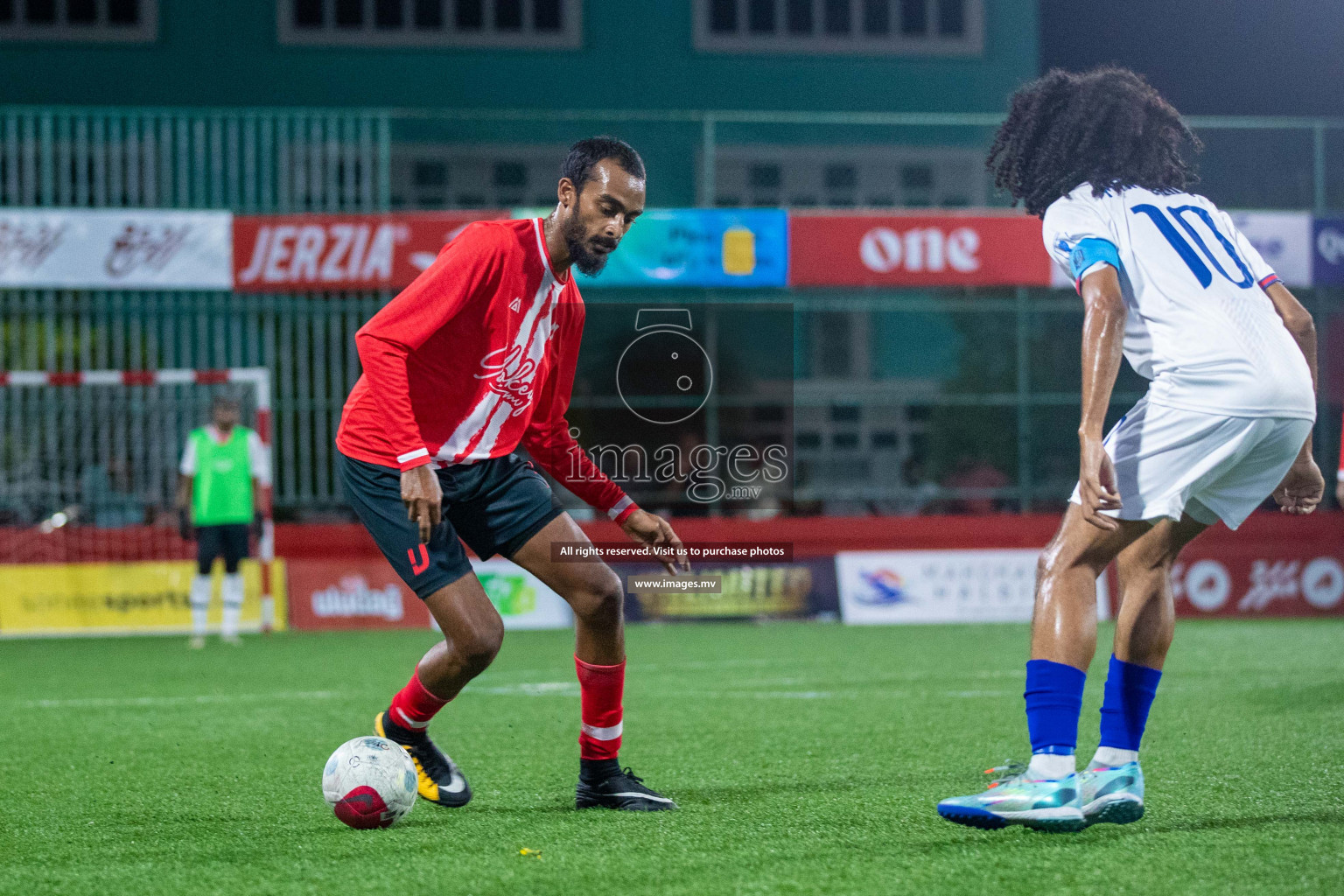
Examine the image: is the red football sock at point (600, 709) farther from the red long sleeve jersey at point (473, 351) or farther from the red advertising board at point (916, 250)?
the red advertising board at point (916, 250)

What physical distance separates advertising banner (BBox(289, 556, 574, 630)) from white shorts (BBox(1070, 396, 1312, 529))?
32.3ft

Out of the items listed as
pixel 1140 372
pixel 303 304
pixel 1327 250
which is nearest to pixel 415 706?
pixel 1140 372

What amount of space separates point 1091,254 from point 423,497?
190 cm

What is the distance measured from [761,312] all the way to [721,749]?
1697cm

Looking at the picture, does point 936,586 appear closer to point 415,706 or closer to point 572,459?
point 572,459

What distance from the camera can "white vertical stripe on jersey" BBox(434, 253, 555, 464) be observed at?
438cm

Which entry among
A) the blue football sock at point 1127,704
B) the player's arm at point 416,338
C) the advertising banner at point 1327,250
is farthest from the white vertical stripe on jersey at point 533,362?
the advertising banner at point 1327,250

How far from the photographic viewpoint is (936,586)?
13.6m

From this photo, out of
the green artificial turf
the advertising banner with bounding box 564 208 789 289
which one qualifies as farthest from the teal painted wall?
the green artificial turf

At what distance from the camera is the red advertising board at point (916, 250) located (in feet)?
46.6

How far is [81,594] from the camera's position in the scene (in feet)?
43.1

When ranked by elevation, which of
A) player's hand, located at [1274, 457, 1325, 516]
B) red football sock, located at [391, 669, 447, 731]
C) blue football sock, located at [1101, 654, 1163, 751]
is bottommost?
red football sock, located at [391, 669, 447, 731]

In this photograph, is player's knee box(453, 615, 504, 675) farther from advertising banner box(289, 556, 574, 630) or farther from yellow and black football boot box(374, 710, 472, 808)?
advertising banner box(289, 556, 574, 630)

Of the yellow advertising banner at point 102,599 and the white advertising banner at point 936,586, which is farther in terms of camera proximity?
the white advertising banner at point 936,586
